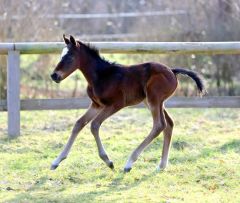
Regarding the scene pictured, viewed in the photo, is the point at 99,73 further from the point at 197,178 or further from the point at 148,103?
the point at 197,178

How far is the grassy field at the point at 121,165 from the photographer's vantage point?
7.26 m

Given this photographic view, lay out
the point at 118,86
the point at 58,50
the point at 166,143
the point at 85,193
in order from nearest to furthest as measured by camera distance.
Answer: the point at 85,193, the point at 118,86, the point at 166,143, the point at 58,50

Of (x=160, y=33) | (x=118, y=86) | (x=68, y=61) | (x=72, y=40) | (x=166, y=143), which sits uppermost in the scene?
(x=72, y=40)

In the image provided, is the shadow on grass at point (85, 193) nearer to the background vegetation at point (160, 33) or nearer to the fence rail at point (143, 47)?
the fence rail at point (143, 47)

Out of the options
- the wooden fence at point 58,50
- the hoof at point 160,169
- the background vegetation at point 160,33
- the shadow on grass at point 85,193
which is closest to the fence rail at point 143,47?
the wooden fence at point 58,50

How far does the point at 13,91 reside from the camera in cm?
1048

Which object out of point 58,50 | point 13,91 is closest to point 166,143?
point 58,50

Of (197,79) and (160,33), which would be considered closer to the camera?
(197,79)

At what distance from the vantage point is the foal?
8320mm

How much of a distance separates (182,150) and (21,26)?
508 centimetres

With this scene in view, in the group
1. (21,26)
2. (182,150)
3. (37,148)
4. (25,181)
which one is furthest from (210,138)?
(21,26)

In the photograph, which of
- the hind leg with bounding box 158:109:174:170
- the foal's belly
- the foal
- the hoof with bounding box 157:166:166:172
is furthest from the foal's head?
the hoof with bounding box 157:166:166:172

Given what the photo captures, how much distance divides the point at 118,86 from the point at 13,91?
2.54 meters

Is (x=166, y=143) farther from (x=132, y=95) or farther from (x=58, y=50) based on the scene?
(x=58, y=50)
